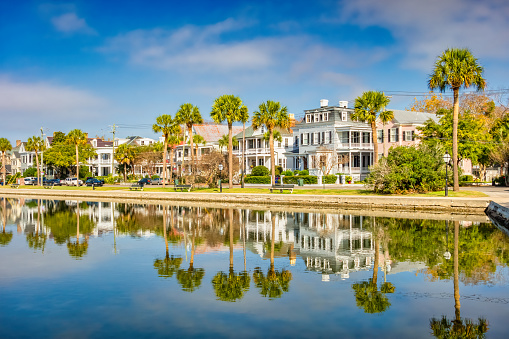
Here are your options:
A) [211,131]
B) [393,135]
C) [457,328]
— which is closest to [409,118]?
[393,135]

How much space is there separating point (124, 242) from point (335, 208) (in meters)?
21.2

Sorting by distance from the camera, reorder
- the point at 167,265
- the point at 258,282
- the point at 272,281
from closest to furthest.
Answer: the point at 258,282, the point at 272,281, the point at 167,265

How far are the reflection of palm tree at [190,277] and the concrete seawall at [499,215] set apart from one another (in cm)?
1731

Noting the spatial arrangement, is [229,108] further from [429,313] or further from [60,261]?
[429,313]

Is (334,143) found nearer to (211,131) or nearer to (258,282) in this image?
(211,131)

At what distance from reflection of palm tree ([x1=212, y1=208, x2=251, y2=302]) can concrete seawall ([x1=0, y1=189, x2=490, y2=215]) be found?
23.5 m

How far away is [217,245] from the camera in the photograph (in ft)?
76.1

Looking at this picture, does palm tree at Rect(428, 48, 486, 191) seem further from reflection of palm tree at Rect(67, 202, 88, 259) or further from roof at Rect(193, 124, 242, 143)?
roof at Rect(193, 124, 242, 143)

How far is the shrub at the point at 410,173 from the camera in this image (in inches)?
1673

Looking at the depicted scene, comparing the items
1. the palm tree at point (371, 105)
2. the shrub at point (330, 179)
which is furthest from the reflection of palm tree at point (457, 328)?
the shrub at point (330, 179)

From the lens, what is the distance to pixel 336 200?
41844 millimetres

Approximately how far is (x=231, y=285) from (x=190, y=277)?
1861 millimetres

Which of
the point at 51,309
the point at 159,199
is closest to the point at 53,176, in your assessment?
the point at 159,199

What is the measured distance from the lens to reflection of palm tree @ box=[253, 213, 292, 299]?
1440cm
